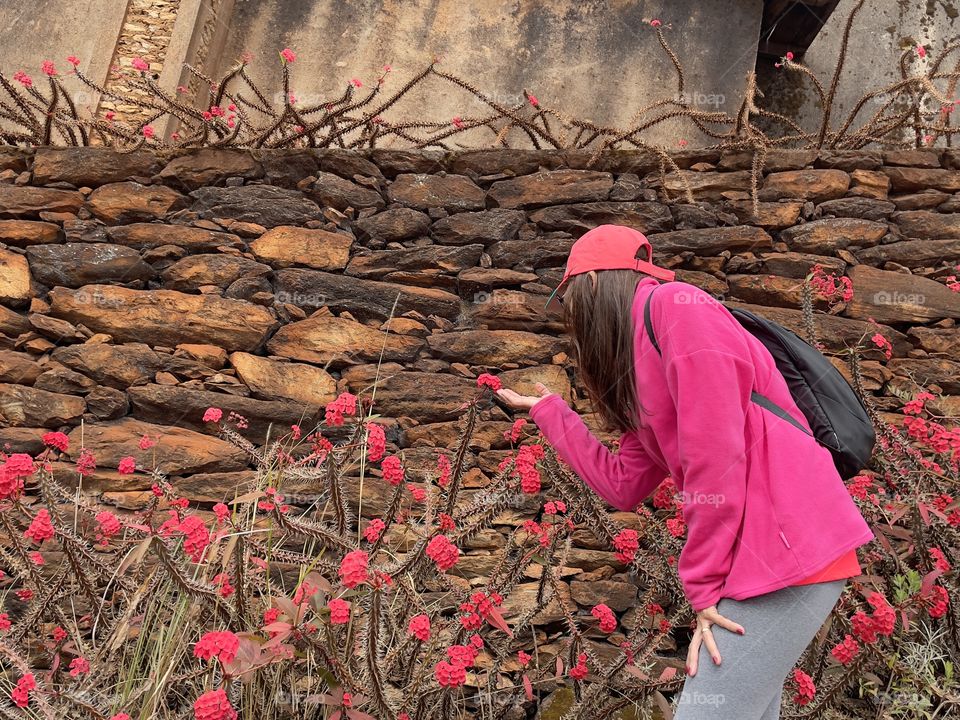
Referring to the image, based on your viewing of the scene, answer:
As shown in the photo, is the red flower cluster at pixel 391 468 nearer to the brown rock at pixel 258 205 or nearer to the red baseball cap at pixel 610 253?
the red baseball cap at pixel 610 253

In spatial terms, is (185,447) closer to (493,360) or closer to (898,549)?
(493,360)

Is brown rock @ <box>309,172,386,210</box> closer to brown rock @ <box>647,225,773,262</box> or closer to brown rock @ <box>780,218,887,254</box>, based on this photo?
brown rock @ <box>647,225,773,262</box>

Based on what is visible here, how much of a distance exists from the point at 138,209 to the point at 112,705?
2354 millimetres

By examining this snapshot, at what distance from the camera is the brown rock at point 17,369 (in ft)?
11.0

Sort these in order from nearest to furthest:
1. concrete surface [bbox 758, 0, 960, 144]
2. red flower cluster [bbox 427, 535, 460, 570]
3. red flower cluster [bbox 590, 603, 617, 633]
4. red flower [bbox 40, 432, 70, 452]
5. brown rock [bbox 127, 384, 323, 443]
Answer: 1. red flower cluster [bbox 427, 535, 460, 570]
2. red flower cluster [bbox 590, 603, 617, 633]
3. red flower [bbox 40, 432, 70, 452]
4. brown rock [bbox 127, 384, 323, 443]
5. concrete surface [bbox 758, 0, 960, 144]

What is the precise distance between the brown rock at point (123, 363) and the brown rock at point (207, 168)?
0.94 m

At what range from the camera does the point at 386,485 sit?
3.19 m

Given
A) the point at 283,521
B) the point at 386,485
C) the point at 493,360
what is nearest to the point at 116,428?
the point at 386,485

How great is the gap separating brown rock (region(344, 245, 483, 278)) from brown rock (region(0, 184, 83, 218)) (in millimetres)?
1412

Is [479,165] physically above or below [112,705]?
above

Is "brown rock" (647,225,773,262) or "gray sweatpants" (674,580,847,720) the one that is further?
"brown rock" (647,225,773,262)

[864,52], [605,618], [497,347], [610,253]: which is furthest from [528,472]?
[864,52]

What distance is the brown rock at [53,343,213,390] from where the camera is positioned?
11.0ft

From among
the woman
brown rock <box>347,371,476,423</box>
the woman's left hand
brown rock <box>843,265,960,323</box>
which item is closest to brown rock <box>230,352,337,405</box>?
brown rock <box>347,371,476,423</box>
